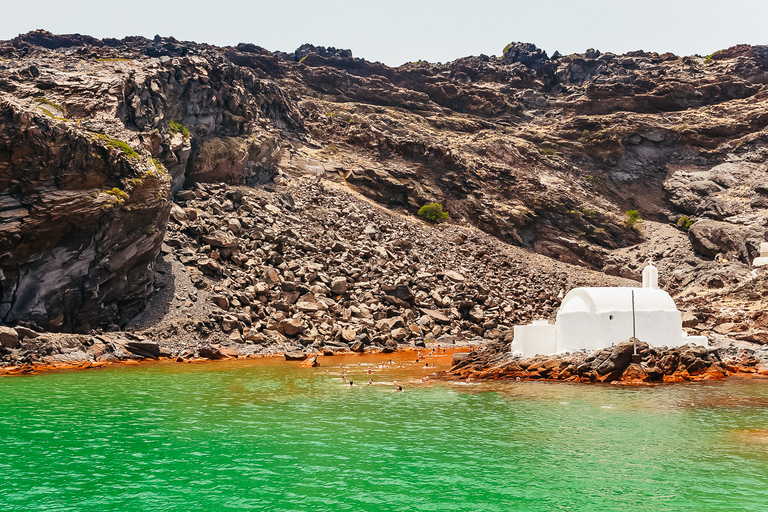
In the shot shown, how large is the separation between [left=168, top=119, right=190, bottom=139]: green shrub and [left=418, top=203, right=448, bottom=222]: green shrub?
26440 mm

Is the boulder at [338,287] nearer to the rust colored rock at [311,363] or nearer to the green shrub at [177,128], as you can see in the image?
the rust colored rock at [311,363]

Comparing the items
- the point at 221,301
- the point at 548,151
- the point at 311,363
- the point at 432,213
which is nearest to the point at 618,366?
the point at 311,363

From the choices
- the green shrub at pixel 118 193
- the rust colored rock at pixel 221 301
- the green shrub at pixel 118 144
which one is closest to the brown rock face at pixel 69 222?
the green shrub at pixel 118 193

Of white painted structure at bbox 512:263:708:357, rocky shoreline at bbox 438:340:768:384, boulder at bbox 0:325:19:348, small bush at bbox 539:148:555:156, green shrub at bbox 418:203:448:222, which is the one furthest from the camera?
small bush at bbox 539:148:555:156

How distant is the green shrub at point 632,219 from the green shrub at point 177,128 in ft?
163

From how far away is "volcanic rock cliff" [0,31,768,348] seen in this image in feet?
98.2

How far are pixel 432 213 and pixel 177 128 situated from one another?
28.4 metres

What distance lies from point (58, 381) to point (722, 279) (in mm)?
45558

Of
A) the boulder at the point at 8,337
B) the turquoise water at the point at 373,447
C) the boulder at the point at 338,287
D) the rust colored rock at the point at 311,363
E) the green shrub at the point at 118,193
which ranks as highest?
the green shrub at the point at 118,193

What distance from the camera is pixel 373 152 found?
67.4 metres

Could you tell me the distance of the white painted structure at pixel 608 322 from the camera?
2717 centimetres

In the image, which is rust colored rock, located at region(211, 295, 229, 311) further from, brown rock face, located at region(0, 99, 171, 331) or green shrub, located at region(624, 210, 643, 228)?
green shrub, located at region(624, 210, 643, 228)

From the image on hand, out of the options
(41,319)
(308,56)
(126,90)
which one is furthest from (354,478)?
A: (308,56)

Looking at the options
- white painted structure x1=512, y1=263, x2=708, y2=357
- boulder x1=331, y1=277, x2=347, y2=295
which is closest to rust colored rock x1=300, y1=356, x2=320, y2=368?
boulder x1=331, y1=277, x2=347, y2=295
